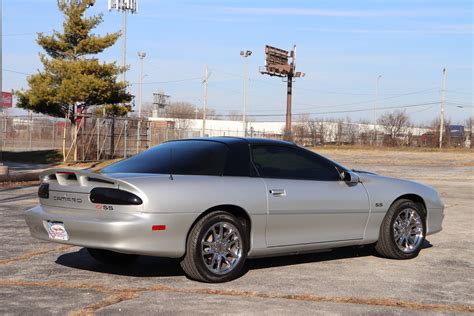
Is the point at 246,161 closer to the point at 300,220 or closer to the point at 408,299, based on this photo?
the point at 300,220

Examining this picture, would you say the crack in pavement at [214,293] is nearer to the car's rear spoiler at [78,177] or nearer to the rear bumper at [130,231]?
the rear bumper at [130,231]

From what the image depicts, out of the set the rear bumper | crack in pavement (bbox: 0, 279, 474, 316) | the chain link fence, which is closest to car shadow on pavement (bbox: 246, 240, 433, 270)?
crack in pavement (bbox: 0, 279, 474, 316)

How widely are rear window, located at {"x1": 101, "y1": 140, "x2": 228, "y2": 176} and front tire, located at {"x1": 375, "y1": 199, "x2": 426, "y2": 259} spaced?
225cm

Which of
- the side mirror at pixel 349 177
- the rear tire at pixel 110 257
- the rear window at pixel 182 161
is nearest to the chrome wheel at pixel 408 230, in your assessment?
the side mirror at pixel 349 177

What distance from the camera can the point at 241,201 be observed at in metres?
6.24

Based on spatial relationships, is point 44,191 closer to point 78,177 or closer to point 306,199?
point 78,177

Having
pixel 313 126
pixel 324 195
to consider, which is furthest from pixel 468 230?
pixel 313 126

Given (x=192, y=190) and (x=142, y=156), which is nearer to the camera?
(x=192, y=190)

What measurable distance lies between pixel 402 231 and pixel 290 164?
1739 mm

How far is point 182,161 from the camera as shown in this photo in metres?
6.41

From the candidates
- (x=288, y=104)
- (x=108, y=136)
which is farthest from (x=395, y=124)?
(x=108, y=136)

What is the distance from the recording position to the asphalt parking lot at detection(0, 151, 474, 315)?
522cm

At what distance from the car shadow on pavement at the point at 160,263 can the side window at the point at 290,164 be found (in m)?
0.94

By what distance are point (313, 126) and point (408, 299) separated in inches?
2860
